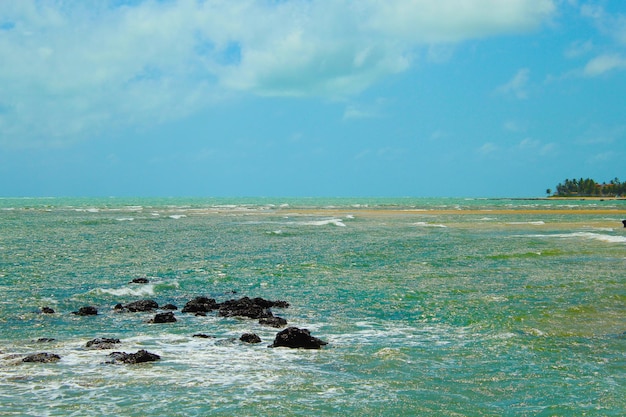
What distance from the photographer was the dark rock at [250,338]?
13.3m

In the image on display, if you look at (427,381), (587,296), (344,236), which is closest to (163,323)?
(427,381)

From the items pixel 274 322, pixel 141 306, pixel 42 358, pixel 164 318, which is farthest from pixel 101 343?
pixel 141 306

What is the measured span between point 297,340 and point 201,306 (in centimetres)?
529

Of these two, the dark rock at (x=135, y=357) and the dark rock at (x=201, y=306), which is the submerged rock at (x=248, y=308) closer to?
the dark rock at (x=201, y=306)

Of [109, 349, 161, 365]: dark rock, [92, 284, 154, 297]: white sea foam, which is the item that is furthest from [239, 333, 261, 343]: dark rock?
[92, 284, 154, 297]: white sea foam

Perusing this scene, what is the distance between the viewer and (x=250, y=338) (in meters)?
13.4

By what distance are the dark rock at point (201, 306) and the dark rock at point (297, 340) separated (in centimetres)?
460

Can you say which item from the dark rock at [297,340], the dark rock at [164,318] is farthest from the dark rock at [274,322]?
the dark rock at [164,318]

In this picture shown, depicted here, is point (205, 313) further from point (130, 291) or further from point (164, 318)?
point (130, 291)

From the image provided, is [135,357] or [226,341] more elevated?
[135,357]

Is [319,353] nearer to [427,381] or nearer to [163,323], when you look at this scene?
[427,381]

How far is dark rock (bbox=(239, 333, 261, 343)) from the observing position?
1331cm

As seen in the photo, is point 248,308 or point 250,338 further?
point 248,308

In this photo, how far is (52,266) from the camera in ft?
89.5
